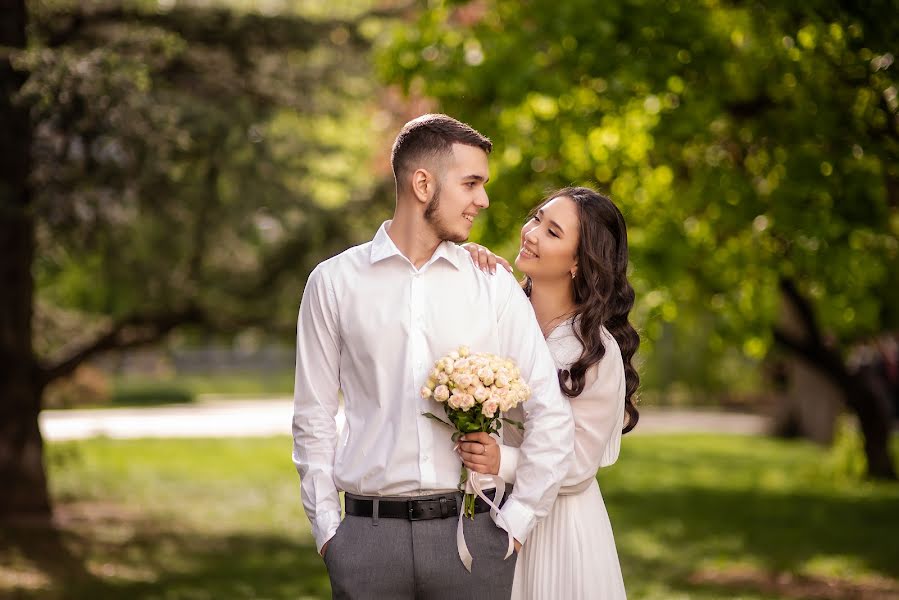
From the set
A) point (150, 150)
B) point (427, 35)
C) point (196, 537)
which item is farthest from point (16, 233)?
point (427, 35)

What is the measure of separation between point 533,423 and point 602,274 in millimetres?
804

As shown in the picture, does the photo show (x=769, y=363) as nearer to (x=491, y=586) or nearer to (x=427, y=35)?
(x=427, y=35)

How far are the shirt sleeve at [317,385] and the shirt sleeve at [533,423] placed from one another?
0.54 metres

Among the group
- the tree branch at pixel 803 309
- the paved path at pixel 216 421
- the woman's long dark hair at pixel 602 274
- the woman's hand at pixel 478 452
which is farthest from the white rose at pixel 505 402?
the paved path at pixel 216 421

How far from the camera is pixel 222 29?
11391 millimetres

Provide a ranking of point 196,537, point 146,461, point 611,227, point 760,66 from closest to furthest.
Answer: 1. point 611,227
2. point 760,66
3. point 196,537
4. point 146,461

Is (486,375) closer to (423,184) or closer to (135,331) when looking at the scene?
(423,184)

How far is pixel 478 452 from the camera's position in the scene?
3516 mm

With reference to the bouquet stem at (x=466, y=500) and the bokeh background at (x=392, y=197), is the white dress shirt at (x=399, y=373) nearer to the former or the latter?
the bouquet stem at (x=466, y=500)

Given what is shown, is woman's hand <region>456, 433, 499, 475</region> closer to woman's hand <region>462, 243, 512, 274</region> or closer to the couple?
the couple

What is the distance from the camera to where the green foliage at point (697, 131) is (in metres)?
8.17

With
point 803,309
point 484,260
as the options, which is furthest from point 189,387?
point 484,260

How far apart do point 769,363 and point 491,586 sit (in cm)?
2456

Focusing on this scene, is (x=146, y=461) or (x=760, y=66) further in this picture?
(x=146, y=461)
